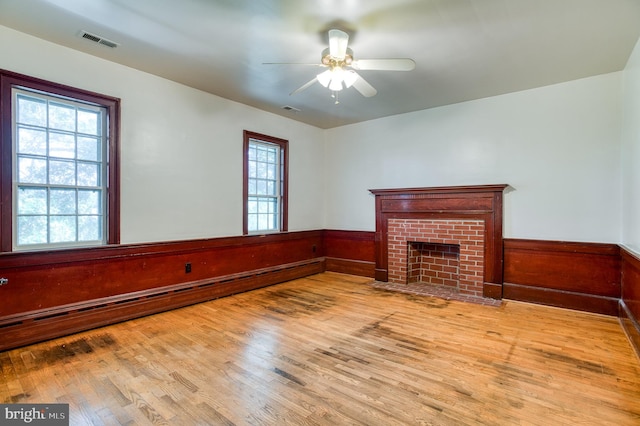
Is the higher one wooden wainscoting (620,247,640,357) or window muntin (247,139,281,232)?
window muntin (247,139,281,232)

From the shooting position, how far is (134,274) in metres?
3.71

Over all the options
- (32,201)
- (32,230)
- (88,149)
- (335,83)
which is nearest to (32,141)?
(88,149)

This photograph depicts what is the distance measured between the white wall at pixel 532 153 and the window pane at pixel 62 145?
14.6ft

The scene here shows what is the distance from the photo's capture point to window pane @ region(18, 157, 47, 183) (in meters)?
3.02

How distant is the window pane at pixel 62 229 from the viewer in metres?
3.21

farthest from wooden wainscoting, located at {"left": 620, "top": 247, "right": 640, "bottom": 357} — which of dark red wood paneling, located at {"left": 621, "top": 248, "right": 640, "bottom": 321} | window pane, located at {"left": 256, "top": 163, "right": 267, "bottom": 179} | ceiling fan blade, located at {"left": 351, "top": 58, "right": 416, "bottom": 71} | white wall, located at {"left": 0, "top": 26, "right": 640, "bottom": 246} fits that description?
window pane, located at {"left": 256, "top": 163, "right": 267, "bottom": 179}

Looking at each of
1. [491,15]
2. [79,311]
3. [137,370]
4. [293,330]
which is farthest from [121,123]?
[491,15]

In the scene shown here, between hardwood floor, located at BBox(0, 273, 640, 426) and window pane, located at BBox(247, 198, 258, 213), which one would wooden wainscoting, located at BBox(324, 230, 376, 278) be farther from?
hardwood floor, located at BBox(0, 273, 640, 426)

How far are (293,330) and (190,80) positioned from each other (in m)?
3.34

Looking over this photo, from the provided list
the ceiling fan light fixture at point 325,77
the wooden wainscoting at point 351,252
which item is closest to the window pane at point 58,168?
the ceiling fan light fixture at point 325,77

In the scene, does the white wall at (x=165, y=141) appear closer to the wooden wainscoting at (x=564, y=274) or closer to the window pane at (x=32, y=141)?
the window pane at (x=32, y=141)

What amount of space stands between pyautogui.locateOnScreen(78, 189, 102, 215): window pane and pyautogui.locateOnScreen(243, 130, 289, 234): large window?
1950 millimetres

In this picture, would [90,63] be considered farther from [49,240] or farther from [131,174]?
[49,240]

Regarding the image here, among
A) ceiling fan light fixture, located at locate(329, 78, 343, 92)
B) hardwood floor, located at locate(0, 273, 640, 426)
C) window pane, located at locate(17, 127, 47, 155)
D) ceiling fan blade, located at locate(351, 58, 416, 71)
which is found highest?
A: ceiling fan blade, located at locate(351, 58, 416, 71)
